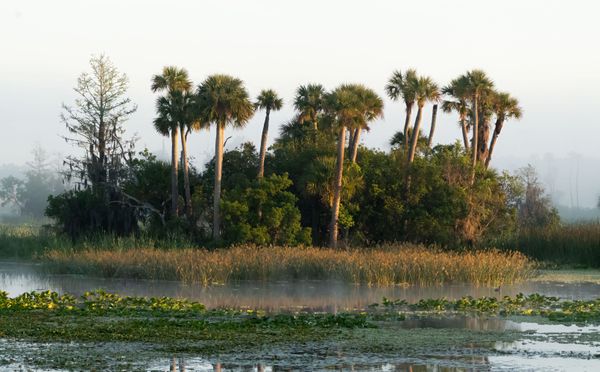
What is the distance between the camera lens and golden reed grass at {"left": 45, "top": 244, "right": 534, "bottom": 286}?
37344 millimetres

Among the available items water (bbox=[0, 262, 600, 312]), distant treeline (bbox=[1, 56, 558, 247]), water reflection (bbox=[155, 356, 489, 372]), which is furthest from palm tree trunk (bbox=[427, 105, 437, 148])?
water reflection (bbox=[155, 356, 489, 372])

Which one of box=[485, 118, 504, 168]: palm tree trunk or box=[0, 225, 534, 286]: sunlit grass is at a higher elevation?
box=[485, 118, 504, 168]: palm tree trunk

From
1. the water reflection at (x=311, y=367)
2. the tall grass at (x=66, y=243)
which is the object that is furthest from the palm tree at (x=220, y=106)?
the water reflection at (x=311, y=367)

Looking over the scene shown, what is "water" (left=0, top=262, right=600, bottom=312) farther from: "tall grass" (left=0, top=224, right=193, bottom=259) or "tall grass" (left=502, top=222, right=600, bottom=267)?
"tall grass" (left=502, top=222, right=600, bottom=267)

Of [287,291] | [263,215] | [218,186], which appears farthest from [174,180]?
[287,291]

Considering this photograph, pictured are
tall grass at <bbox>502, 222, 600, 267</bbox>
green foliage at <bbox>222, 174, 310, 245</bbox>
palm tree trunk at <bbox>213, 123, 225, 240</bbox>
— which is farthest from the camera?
palm tree trunk at <bbox>213, 123, 225, 240</bbox>

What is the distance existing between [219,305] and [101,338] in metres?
8.71

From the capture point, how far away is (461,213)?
5491 centimetres

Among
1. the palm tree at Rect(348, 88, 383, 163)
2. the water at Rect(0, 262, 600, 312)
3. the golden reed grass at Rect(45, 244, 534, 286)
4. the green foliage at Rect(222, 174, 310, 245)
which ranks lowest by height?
the water at Rect(0, 262, 600, 312)

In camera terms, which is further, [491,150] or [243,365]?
[491,150]

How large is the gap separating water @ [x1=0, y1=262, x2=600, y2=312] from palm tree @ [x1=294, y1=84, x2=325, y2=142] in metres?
22.5

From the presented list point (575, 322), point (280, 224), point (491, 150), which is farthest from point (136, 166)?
point (575, 322)

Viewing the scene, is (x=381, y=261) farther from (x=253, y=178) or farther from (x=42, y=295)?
(x=253, y=178)

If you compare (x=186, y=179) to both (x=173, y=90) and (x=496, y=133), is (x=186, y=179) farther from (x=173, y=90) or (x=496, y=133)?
(x=496, y=133)
